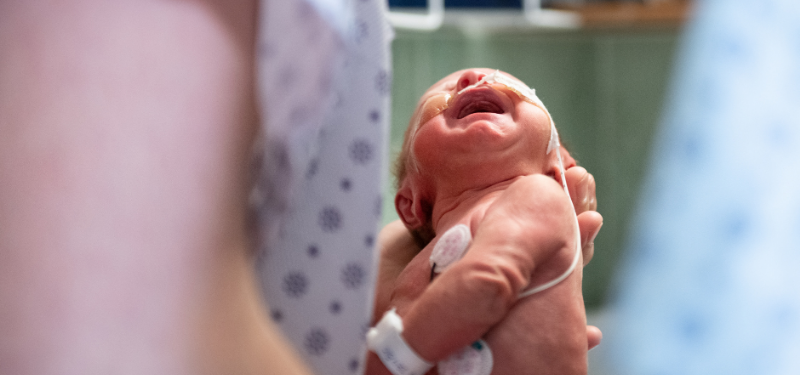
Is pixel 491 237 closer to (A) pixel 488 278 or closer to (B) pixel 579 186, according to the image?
(A) pixel 488 278

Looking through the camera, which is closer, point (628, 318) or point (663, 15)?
point (628, 318)

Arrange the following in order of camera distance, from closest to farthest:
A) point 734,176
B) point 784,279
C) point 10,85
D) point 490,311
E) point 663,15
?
1. point 10,85
2. point 490,311
3. point 784,279
4. point 734,176
5. point 663,15

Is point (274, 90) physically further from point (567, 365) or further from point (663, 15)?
point (663, 15)

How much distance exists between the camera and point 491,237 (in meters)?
0.57

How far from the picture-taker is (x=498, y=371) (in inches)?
23.2

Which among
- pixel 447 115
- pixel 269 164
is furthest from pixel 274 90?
pixel 447 115

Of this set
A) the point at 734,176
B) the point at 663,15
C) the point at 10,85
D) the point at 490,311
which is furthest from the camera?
the point at 663,15

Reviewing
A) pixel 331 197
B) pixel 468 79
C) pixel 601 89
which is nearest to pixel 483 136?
pixel 468 79

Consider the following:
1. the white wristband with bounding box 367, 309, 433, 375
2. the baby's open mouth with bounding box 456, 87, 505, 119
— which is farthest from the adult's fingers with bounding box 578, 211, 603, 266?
the white wristband with bounding box 367, 309, 433, 375

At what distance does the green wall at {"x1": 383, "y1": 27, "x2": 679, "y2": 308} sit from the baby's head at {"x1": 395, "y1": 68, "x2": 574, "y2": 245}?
1.23 m

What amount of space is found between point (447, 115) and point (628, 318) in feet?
4.47

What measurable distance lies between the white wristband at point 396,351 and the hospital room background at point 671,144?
39.2 inches

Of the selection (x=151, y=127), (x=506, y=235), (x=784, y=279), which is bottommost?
(x=784, y=279)

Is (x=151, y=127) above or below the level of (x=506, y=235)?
above
